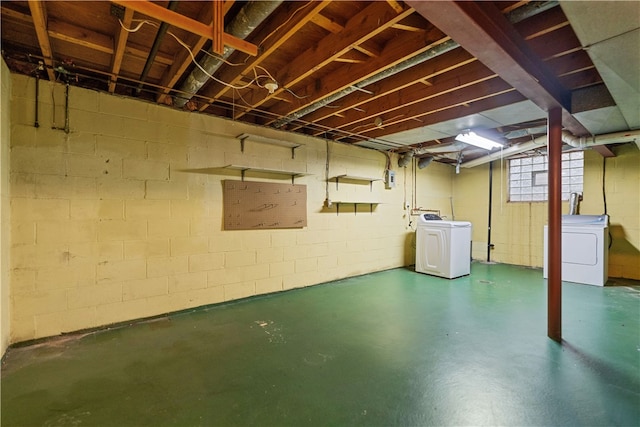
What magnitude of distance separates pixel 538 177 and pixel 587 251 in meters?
1.77

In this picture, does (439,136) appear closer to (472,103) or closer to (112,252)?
(472,103)

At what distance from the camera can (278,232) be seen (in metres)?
3.93

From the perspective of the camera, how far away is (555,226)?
2.63 meters

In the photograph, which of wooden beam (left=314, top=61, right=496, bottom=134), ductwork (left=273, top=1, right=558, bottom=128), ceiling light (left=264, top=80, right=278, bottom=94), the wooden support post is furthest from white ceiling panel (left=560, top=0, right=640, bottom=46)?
ceiling light (left=264, top=80, right=278, bottom=94)

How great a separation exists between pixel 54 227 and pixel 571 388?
162 inches

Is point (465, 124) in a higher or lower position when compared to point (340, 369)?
higher

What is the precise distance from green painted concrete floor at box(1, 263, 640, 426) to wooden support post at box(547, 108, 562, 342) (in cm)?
19

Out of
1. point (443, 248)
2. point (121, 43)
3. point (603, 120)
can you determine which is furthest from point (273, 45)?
point (443, 248)

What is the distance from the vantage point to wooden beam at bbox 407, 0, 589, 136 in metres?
1.42

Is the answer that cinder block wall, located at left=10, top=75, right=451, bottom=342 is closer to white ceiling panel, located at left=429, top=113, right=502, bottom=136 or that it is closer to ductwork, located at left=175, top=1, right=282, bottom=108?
ductwork, located at left=175, top=1, right=282, bottom=108

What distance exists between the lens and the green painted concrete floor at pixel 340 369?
5.39 ft

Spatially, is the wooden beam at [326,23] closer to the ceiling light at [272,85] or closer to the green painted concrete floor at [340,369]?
the ceiling light at [272,85]

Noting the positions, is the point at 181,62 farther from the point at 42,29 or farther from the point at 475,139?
the point at 475,139

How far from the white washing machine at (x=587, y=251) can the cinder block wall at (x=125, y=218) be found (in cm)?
419
